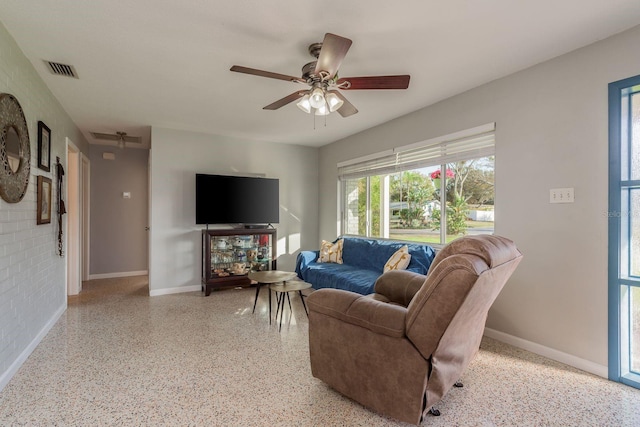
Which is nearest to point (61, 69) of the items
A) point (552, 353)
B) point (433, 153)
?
point (433, 153)

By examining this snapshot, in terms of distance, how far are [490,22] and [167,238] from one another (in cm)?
445

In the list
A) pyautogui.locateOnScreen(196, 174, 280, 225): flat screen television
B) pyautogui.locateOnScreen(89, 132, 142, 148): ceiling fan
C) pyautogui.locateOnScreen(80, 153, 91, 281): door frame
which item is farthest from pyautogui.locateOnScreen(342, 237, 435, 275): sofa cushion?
pyautogui.locateOnScreen(80, 153, 91, 281): door frame

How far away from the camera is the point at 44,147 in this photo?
3.07 m

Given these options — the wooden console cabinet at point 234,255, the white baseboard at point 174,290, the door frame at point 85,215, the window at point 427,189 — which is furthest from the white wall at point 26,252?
the window at point 427,189

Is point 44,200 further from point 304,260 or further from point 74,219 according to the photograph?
point 304,260

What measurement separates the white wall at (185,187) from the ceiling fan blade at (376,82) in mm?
3051

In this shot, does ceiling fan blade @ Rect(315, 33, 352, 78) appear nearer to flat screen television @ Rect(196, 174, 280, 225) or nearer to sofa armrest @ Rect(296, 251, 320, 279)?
sofa armrest @ Rect(296, 251, 320, 279)

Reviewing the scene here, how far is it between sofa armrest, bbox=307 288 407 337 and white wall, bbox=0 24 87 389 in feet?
6.94

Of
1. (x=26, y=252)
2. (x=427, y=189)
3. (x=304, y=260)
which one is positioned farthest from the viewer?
(x=304, y=260)

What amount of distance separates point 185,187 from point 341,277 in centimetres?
270

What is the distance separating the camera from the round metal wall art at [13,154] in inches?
83.4

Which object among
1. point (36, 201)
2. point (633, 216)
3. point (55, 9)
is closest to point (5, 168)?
point (36, 201)

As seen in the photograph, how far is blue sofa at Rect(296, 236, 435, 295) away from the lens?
342 cm

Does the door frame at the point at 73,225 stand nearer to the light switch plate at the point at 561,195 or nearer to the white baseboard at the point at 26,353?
the white baseboard at the point at 26,353
